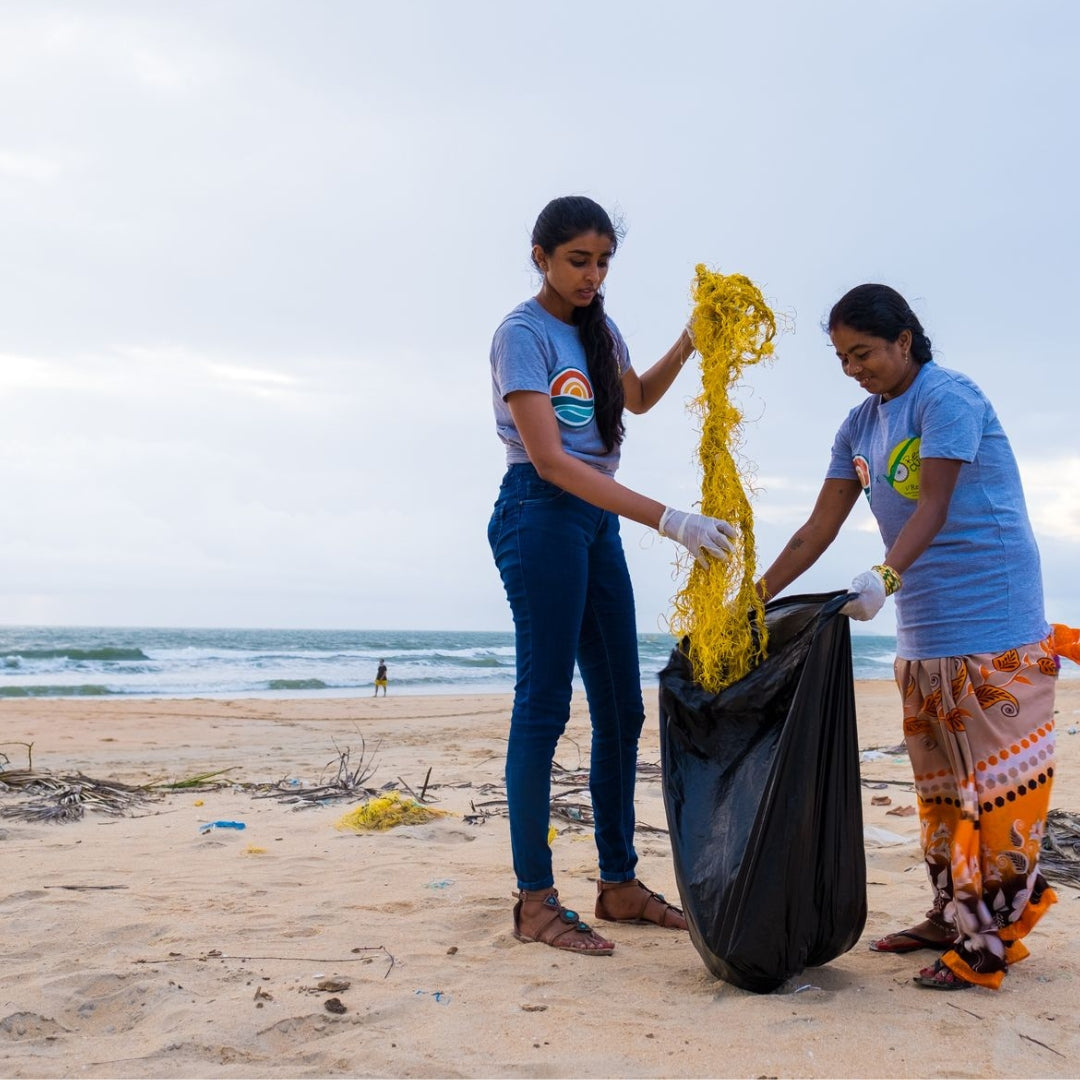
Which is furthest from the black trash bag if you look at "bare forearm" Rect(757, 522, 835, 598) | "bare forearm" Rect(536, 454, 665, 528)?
"bare forearm" Rect(536, 454, 665, 528)

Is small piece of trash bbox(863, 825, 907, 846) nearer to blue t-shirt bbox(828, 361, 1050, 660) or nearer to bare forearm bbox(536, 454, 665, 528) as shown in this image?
blue t-shirt bbox(828, 361, 1050, 660)

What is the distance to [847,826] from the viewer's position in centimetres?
226

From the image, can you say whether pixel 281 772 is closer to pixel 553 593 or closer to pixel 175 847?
pixel 175 847

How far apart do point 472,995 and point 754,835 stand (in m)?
0.72

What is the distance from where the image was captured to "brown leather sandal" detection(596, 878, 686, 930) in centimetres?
280

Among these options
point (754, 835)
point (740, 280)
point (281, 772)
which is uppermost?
point (740, 280)

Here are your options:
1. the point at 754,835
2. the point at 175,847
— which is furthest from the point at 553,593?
the point at 175,847

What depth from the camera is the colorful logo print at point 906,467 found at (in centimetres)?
242

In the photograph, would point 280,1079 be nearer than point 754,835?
Yes

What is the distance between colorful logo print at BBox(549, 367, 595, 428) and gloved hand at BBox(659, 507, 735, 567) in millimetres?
437

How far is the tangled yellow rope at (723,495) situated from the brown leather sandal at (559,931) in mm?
726

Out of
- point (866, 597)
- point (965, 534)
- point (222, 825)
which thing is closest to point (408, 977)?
point (866, 597)

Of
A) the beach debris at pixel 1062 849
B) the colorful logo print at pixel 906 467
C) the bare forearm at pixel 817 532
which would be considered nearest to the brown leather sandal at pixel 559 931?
the bare forearm at pixel 817 532

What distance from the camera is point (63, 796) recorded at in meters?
4.70
